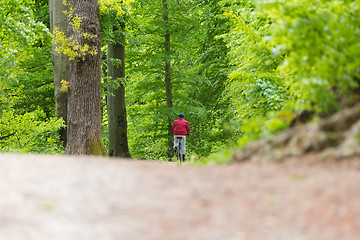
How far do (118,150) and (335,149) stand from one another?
44.4ft

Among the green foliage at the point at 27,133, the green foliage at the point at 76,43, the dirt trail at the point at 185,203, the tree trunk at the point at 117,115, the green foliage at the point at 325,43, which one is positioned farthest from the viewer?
the tree trunk at the point at 117,115

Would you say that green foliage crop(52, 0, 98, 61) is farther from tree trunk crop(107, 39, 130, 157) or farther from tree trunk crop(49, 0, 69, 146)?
tree trunk crop(107, 39, 130, 157)

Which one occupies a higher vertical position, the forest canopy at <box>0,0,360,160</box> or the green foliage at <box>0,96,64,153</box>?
the forest canopy at <box>0,0,360,160</box>

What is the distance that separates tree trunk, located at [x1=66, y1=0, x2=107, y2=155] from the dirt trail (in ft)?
19.4

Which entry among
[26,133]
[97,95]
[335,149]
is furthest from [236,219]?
[26,133]

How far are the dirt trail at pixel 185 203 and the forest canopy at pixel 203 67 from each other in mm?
1238

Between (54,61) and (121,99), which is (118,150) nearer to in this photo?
(121,99)

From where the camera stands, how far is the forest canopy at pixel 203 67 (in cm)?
576

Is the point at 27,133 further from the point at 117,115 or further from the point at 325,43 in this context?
the point at 325,43

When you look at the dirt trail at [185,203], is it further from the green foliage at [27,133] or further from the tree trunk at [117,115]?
the tree trunk at [117,115]

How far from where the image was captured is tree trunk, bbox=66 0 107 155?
11.4 metres

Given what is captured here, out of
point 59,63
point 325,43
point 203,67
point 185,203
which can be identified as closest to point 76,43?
point 59,63

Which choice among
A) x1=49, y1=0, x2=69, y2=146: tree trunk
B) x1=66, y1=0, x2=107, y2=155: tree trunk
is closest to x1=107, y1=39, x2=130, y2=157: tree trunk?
x1=49, y1=0, x2=69, y2=146: tree trunk

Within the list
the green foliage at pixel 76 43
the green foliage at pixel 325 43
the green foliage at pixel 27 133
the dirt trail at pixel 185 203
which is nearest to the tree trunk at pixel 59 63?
the green foliage at pixel 27 133
